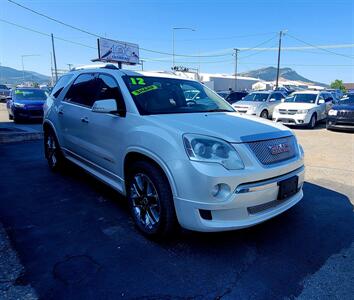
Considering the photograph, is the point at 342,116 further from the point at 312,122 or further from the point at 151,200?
the point at 151,200

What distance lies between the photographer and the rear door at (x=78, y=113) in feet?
14.3

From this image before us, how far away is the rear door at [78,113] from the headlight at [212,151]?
204 cm

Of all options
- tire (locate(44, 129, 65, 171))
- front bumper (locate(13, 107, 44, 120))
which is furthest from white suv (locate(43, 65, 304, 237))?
front bumper (locate(13, 107, 44, 120))

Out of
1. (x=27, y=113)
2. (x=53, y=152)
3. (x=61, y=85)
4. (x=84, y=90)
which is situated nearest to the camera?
(x=84, y=90)

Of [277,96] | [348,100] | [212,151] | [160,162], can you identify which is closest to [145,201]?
[160,162]

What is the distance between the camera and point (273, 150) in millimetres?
3064

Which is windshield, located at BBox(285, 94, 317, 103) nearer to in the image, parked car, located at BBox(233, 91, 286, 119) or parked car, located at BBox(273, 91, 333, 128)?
parked car, located at BBox(273, 91, 333, 128)

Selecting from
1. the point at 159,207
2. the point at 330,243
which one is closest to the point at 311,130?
the point at 330,243

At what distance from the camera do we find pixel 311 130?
1294 cm

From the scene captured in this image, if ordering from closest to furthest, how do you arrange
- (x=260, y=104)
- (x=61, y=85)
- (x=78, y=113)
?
(x=78, y=113)
(x=61, y=85)
(x=260, y=104)

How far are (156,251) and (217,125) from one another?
1.44m

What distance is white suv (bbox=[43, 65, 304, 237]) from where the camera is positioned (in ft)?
8.96

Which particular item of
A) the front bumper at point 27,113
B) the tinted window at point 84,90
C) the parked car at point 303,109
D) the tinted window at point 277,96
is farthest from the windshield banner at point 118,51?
the tinted window at point 84,90

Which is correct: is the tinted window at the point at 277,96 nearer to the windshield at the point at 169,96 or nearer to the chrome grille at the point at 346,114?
the chrome grille at the point at 346,114
